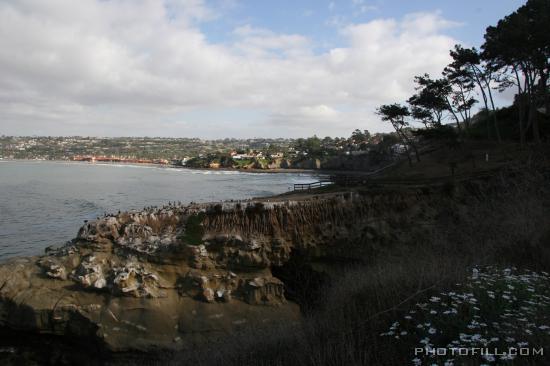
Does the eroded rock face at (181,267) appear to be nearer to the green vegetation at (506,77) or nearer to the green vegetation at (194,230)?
the green vegetation at (194,230)

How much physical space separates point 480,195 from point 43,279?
62.1 feet

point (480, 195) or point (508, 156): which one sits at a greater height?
point (508, 156)

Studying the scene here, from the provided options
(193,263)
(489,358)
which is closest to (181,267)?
(193,263)

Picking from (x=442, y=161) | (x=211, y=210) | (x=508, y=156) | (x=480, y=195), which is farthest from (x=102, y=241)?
(x=442, y=161)

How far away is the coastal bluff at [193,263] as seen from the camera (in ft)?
43.3

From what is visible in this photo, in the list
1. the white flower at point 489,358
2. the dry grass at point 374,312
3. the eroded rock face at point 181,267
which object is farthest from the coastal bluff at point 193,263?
the white flower at point 489,358

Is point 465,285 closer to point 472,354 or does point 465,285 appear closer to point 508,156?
point 472,354

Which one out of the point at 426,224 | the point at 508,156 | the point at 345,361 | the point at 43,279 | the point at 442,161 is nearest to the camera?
the point at 345,361

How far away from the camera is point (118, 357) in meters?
12.6

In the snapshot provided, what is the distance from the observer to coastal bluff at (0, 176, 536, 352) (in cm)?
1321

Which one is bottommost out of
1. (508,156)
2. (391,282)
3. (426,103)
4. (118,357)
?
(118,357)

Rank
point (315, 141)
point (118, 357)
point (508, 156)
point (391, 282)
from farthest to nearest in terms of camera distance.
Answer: point (315, 141) → point (508, 156) → point (118, 357) → point (391, 282)

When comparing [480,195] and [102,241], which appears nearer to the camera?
[102,241]

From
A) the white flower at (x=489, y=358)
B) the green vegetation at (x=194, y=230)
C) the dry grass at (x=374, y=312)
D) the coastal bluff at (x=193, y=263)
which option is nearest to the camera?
the white flower at (x=489, y=358)
